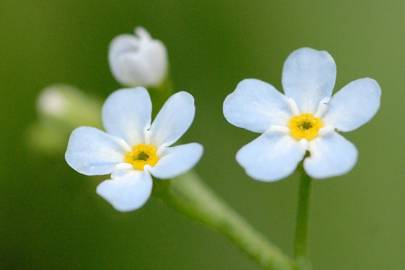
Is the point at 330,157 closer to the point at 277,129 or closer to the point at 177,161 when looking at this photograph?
the point at 277,129

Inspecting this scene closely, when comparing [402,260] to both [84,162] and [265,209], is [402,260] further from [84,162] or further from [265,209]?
[84,162]

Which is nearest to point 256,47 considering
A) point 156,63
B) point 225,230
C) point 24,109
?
point 24,109

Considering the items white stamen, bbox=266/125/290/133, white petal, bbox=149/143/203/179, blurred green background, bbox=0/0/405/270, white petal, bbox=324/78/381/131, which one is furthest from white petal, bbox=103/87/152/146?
blurred green background, bbox=0/0/405/270

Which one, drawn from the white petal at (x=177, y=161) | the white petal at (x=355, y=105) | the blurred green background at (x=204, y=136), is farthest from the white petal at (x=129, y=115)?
the blurred green background at (x=204, y=136)

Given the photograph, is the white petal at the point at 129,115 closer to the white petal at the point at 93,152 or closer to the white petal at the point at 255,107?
the white petal at the point at 93,152

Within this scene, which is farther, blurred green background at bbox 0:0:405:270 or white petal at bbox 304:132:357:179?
blurred green background at bbox 0:0:405:270

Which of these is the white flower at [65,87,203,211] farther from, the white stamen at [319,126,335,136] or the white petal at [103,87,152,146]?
the white stamen at [319,126,335,136]
